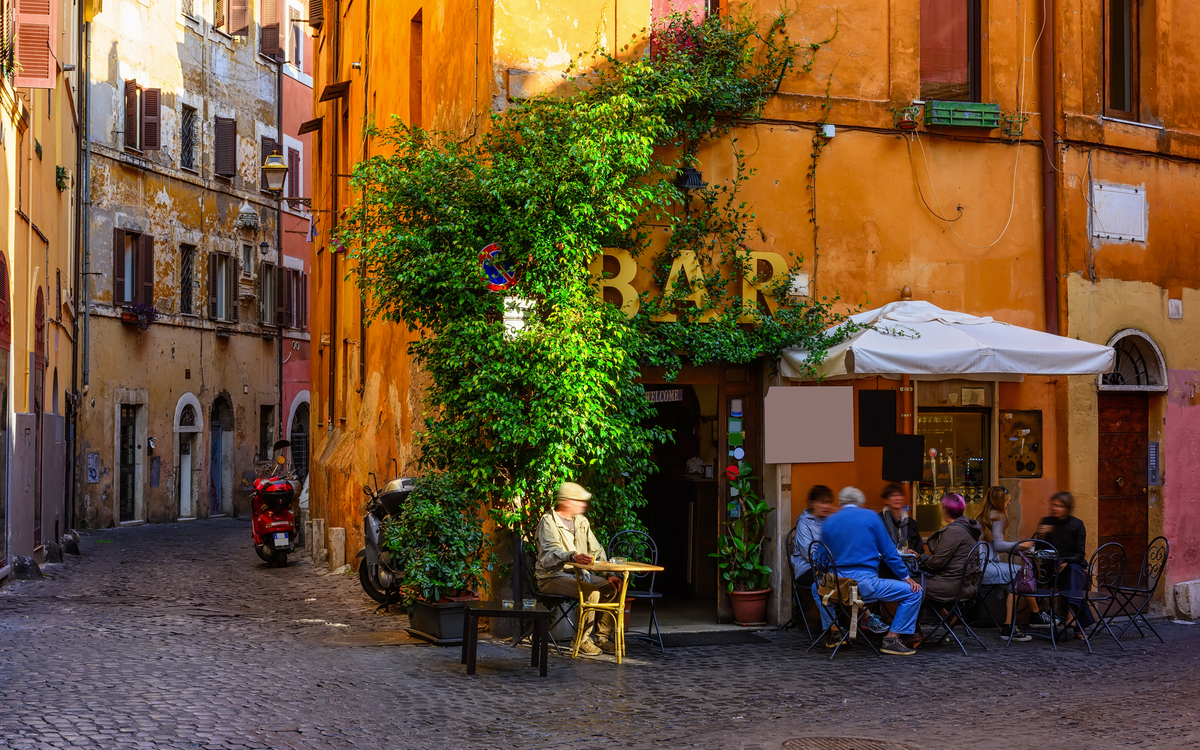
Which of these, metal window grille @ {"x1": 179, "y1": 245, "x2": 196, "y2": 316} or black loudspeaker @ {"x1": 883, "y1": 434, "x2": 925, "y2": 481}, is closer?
black loudspeaker @ {"x1": 883, "y1": 434, "x2": 925, "y2": 481}

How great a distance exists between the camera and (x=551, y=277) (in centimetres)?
945

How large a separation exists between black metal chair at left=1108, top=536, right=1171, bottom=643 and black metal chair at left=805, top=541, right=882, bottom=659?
7.16ft

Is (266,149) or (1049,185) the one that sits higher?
Answer: (266,149)

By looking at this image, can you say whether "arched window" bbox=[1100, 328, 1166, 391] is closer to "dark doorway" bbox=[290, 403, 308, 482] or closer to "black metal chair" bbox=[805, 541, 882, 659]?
"black metal chair" bbox=[805, 541, 882, 659]

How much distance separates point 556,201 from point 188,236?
1987cm

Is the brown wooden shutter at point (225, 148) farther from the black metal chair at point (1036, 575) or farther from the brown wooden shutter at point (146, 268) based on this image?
the black metal chair at point (1036, 575)

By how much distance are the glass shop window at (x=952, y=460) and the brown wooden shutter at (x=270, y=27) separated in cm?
2342

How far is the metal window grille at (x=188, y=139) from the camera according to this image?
2745 cm

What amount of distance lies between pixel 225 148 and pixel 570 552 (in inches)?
866

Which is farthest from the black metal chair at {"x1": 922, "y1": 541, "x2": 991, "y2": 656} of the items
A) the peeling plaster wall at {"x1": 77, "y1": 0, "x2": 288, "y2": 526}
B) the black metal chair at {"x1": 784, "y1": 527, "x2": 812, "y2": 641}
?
the peeling plaster wall at {"x1": 77, "y1": 0, "x2": 288, "y2": 526}

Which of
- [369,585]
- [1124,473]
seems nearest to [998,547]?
[1124,473]

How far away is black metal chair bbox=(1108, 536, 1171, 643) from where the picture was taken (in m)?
10.2

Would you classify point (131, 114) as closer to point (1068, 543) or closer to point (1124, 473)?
point (1124, 473)

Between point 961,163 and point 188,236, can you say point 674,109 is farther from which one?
point 188,236
